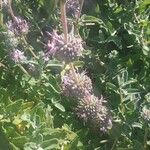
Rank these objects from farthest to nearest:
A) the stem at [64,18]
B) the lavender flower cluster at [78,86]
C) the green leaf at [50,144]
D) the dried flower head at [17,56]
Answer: the dried flower head at [17,56] → the lavender flower cluster at [78,86] → the green leaf at [50,144] → the stem at [64,18]

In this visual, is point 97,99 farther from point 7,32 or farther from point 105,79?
point 7,32

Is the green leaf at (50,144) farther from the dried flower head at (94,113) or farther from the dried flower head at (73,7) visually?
the dried flower head at (73,7)

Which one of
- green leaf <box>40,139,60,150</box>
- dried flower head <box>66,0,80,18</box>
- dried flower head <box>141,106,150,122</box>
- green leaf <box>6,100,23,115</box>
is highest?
dried flower head <box>66,0,80,18</box>

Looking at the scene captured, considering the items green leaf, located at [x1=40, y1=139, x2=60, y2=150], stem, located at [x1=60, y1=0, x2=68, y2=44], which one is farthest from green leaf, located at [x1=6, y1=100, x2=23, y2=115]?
stem, located at [x1=60, y1=0, x2=68, y2=44]

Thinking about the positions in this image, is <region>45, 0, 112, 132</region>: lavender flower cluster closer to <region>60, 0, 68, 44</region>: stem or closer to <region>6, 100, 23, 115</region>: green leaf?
<region>60, 0, 68, 44</region>: stem

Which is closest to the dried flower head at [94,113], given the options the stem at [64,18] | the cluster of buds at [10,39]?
the stem at [64,18]

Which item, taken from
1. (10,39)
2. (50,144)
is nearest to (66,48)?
(10,39)
